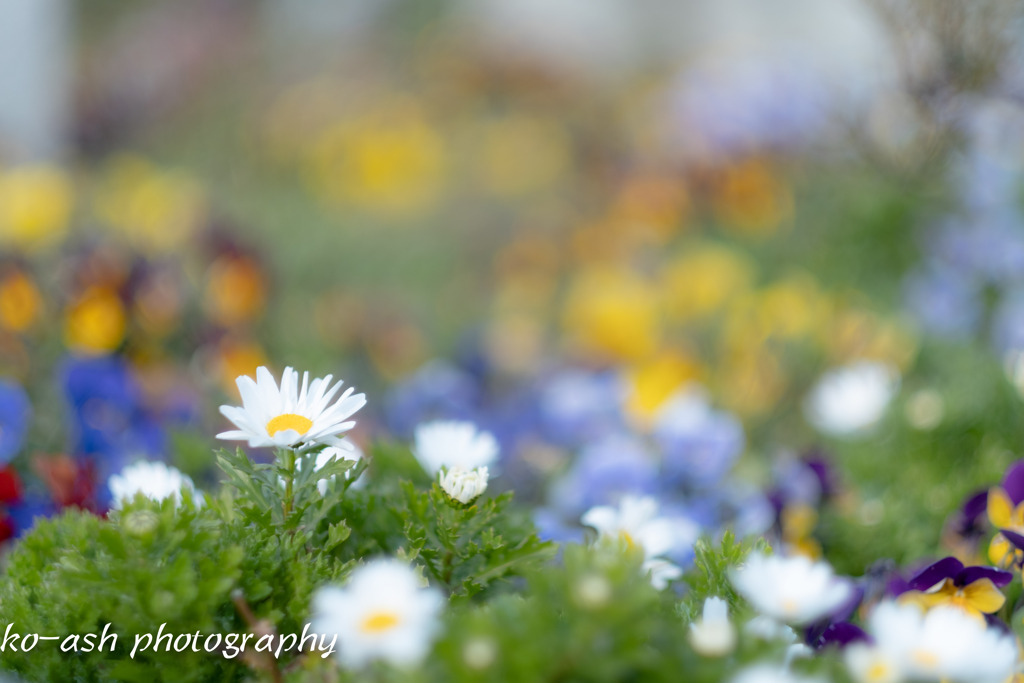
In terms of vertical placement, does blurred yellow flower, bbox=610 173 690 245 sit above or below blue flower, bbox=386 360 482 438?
above

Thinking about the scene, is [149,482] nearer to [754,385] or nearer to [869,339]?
[754,385]

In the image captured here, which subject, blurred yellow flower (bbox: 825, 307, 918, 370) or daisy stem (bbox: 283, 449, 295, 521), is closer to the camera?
daisy stem (bbox: 283, 449, 295, 521)

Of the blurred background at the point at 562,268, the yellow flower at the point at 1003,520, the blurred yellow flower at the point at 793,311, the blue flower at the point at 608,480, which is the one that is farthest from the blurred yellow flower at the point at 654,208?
the yellow flower at the point at 1003,520

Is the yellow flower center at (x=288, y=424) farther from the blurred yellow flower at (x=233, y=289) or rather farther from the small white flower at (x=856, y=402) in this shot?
the blurred yellow flower at (x=233, y=289)

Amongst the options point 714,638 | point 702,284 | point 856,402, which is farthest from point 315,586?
point 702,284

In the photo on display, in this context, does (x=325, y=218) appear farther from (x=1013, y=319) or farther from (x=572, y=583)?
(x=572, y=583)

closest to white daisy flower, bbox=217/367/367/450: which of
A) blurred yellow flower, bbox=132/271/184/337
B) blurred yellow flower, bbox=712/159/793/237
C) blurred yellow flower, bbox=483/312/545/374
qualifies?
blurred yellow flower, bbox=132/271/184/337

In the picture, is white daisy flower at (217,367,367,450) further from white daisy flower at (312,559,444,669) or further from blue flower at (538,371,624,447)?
blue flower at (538,371,624,447)

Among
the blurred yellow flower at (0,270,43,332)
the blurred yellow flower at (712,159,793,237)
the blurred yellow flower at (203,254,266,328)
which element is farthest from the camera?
the blurred yellow flower at (712,159,793,237)
